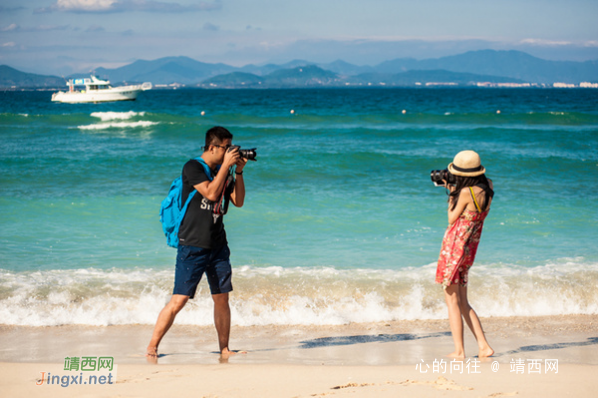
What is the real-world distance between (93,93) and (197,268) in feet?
194

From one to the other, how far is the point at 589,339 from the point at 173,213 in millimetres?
3563

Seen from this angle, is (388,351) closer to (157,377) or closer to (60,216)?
(157,377)

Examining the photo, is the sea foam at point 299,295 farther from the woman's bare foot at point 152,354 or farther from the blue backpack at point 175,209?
the blue backpack at point 175,209

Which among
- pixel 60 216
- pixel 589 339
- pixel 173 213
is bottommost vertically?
pixel 589 339

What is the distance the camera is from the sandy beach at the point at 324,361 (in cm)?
312

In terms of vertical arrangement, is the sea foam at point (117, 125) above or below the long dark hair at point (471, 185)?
above

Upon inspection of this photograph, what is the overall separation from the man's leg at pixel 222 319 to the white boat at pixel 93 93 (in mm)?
58247

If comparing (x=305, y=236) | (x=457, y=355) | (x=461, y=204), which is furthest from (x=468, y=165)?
(x=305, y=236)

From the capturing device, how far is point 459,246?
361cm

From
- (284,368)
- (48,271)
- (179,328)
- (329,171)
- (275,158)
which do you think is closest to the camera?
(284,368)

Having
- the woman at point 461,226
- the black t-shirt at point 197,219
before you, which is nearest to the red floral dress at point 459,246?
the woman at point 461,226

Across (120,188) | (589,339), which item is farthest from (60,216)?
(589,339)

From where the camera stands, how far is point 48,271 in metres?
6.18

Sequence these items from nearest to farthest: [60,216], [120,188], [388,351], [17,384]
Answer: [17,384], [388,351], [60,216], [120,188]
